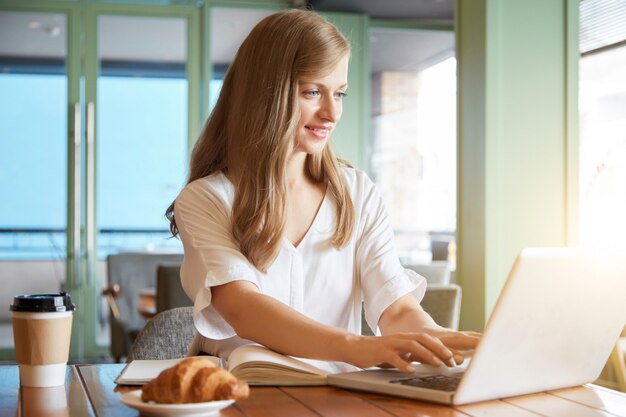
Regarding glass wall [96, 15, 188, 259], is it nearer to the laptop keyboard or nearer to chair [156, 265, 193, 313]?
chair [156, 265, 193, 313]

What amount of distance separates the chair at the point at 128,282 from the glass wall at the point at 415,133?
2161mm

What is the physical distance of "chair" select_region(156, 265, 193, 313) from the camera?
3.71 metres

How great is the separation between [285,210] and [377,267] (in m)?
0.22

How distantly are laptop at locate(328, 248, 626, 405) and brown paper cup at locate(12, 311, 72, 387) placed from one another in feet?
1.31

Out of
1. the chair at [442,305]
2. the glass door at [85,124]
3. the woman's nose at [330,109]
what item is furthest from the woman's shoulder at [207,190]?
the glass door at [85,124]

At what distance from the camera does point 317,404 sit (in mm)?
1172

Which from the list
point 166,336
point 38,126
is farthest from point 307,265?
point 38,126

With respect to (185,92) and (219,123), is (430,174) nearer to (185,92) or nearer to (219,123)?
(185,92)

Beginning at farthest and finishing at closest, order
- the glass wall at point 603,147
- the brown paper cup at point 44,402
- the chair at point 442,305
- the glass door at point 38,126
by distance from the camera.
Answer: the glass door at point 38,126, the glass wall at point 603,147, the chair at point 442,305, the brown paper cup at point 44,402

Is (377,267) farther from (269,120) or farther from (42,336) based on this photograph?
(42,336)

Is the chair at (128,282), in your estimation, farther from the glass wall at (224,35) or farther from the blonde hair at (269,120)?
the blonde hair at (269,120)

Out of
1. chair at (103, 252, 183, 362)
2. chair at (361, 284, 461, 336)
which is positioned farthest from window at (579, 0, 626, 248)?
chair at (103, 252, 183, 362)

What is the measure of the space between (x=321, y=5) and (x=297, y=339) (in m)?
5.54

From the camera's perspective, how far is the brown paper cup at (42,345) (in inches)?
50.1
